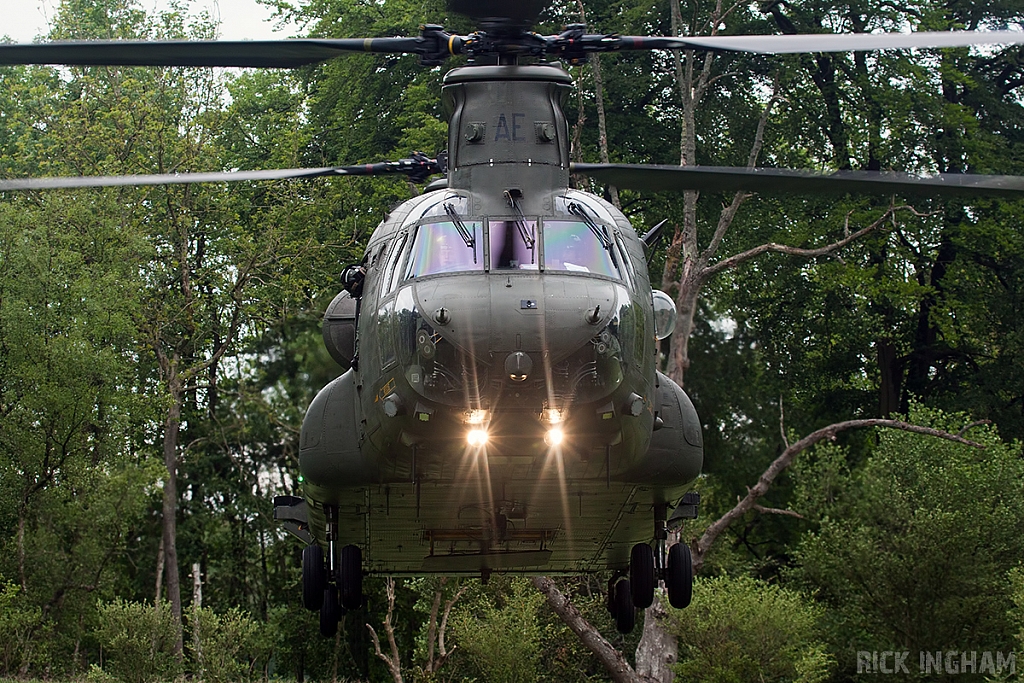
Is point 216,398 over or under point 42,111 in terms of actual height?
under

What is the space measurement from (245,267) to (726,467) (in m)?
14.8

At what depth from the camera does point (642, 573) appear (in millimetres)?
14094

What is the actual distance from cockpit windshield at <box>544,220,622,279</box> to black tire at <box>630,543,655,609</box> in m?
3.89

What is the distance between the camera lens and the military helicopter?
33.8ft

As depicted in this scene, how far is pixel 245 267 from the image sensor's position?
1340 inches

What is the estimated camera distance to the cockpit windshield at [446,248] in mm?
10938

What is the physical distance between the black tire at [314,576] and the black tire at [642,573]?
308cm

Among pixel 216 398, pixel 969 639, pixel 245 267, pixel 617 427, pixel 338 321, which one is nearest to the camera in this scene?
pixel 617 427

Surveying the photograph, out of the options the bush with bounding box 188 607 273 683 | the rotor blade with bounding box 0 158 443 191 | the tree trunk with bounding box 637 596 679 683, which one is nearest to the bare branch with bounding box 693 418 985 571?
the tree trunk with bounding box 637 596 679 683

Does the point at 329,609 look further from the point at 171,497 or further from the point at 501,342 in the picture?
the point at 171,497

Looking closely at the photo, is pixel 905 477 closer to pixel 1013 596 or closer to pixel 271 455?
pixel 1013 596

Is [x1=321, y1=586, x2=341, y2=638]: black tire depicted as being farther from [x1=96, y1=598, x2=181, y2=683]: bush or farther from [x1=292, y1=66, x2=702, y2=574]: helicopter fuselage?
[x1=96, y1=598, x2=181, y2=683]: bush

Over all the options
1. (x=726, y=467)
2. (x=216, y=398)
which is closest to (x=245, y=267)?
(x=216, y=398)

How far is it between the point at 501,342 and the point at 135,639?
18699 millimetres
